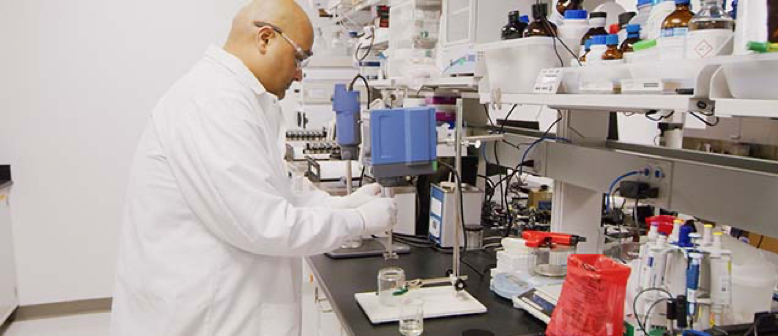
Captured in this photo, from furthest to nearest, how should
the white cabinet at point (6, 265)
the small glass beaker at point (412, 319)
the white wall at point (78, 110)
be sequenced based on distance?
the white wall at point (78, 110)
the white cabinet at point (6, 265)
the small glass beaker at point (412, 319)

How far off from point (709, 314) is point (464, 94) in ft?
4.86

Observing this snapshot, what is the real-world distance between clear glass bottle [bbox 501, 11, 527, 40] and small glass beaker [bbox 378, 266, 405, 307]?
2.39ft

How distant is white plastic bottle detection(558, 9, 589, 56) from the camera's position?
1.48 metres

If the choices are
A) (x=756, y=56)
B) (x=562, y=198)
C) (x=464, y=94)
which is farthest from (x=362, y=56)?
(x=756, y=56)

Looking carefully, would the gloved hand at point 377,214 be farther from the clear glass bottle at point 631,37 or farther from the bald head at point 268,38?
the clear glass bottle at point 631,37

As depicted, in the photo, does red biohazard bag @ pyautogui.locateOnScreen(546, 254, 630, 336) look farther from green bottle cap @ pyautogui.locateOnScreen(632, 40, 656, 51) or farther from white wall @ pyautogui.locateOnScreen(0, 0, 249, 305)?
white wall @ pyautogui.locateOnScreen(0, 0, 249, 305)

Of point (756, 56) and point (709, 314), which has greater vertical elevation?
point (756, 56)

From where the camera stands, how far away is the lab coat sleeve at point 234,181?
133cm

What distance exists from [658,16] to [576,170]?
668 mm

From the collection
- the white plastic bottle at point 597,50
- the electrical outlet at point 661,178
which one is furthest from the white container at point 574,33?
the electrical outlet at point 661,178

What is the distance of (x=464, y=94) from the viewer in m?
2.46

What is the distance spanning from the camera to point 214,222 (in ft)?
4.54

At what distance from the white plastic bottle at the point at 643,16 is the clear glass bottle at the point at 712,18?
0.68ft

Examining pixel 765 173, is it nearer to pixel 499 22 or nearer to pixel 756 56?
pixel 756 56
